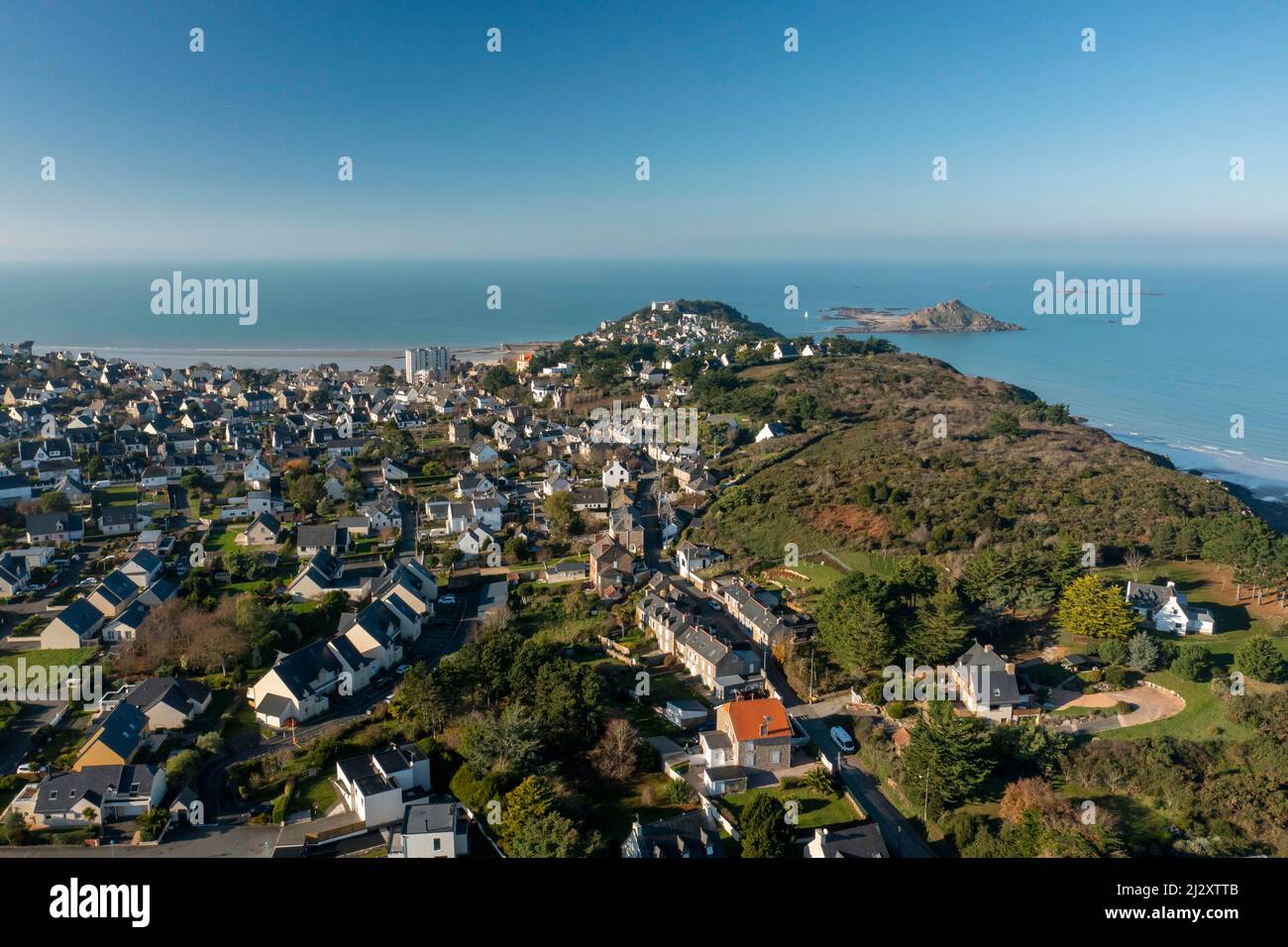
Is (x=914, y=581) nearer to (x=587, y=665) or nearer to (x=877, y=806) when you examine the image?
(x=877, y=806)

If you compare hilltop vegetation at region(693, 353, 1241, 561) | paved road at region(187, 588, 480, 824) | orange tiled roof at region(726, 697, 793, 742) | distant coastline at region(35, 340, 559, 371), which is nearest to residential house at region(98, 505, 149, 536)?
paved road at region(187, 588, 480, 824)

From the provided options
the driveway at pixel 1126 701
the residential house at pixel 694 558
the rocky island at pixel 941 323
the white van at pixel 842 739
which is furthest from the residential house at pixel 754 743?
the rocky island at pixel 941 323

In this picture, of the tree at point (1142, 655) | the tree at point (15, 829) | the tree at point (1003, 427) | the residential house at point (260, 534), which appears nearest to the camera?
the tree at point (15, 829)

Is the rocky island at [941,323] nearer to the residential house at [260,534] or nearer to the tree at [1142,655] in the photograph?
the residential house at [260,534]

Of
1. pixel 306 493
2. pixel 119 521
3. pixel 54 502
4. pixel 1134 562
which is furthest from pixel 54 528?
pixel 1134 562
